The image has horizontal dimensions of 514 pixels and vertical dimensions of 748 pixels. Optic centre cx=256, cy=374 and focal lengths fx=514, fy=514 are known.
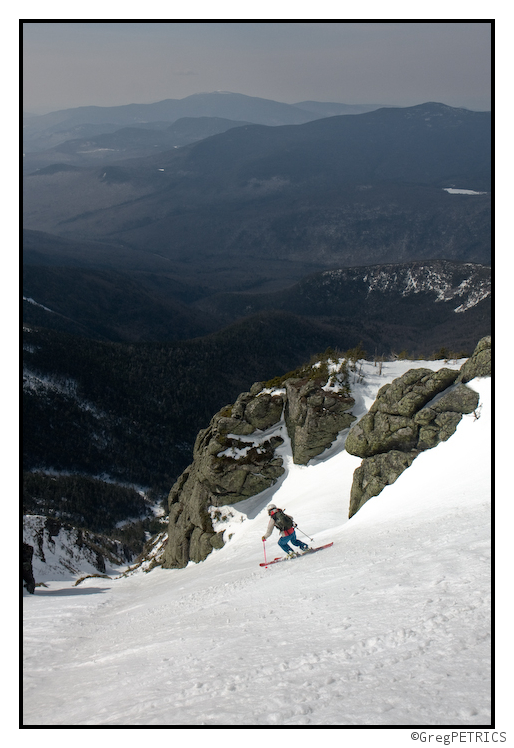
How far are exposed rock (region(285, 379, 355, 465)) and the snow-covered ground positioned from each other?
9761 mm

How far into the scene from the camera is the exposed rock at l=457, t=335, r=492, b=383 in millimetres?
22844

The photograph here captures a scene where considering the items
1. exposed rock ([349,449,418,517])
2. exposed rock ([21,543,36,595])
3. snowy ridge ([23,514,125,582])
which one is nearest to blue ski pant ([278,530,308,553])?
exposed rock ([349,449,418,517])

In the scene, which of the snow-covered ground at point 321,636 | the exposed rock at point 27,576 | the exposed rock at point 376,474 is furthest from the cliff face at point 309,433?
the exposed rock at point 27,576

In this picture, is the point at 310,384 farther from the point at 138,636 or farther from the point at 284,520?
the point at 138,636

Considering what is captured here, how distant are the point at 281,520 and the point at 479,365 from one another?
40.6 feet

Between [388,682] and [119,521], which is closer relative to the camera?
[388,682]

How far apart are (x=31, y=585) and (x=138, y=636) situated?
1559 cm

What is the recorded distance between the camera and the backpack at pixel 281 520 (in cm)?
1689

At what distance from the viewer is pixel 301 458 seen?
3097 cm

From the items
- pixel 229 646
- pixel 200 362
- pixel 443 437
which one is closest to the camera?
pixel 229 646

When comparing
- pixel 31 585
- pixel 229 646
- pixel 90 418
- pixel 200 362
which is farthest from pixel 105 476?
pixel 229 646

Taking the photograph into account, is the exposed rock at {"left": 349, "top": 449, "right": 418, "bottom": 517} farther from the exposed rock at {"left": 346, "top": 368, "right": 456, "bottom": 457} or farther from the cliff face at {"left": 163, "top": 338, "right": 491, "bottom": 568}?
the exposed rock at {"left": 346, "top": 368, "right": 456, "bottom": 457}

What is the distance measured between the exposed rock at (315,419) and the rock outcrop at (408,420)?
4.14 m
